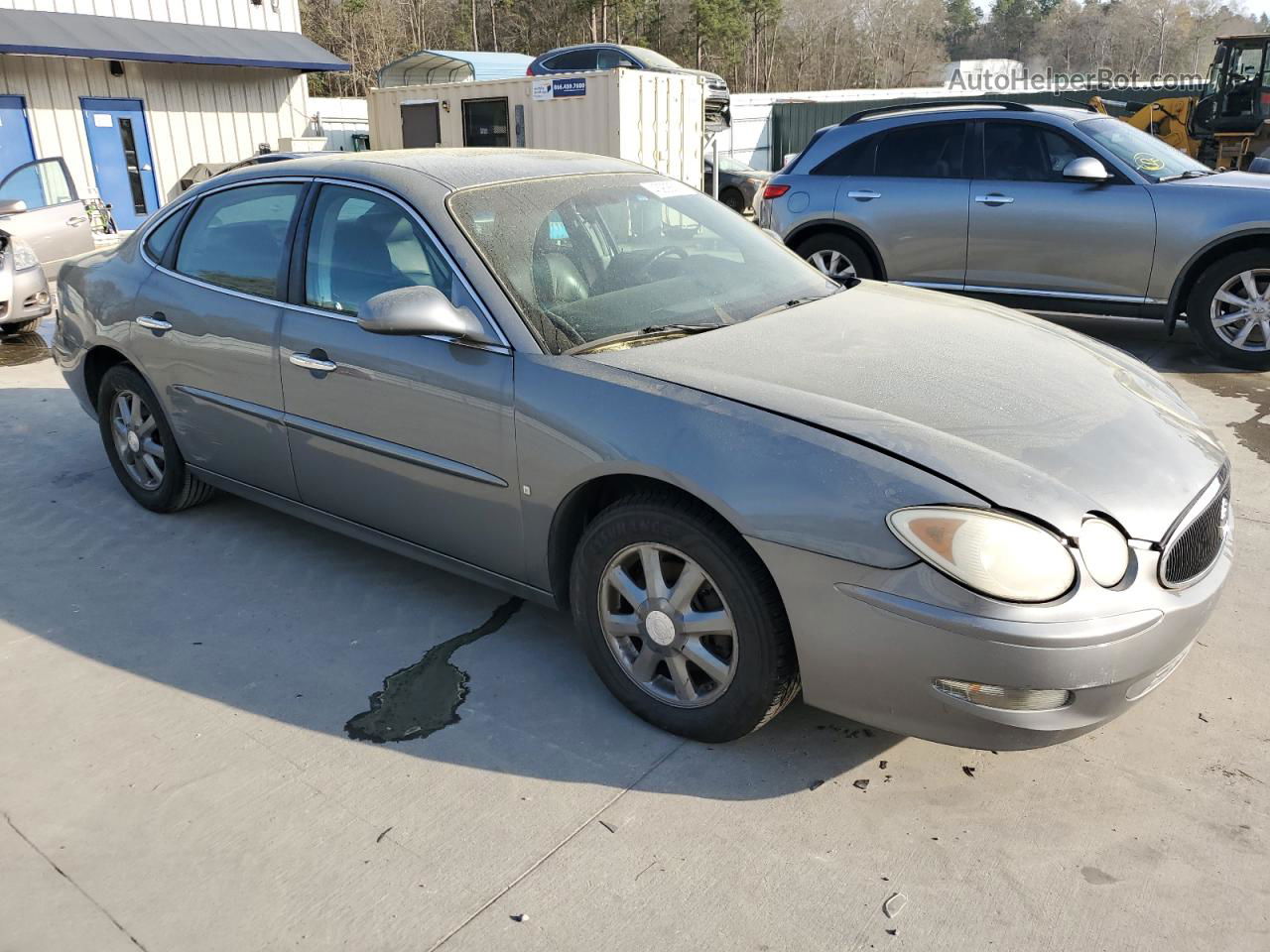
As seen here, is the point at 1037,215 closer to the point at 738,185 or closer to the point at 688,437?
the point at 688,437

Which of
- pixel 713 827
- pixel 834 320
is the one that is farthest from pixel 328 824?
pixel 834 320

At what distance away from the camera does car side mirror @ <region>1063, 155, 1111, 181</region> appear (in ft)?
22.7

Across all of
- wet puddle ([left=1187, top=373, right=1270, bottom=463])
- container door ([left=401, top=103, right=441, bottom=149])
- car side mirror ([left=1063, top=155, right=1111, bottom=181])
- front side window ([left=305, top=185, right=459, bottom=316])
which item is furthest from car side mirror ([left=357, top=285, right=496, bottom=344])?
container door ([left=401, top=103, right=441, bottom=149])

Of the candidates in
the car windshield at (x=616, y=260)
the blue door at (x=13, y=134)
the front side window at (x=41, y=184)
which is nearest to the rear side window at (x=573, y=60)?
the blue door at (x=13, y=134)

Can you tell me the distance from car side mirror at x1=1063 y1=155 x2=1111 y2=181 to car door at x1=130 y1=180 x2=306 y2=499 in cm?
536

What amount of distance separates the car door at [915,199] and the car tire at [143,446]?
532 centimetres

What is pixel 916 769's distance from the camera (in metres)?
2.88

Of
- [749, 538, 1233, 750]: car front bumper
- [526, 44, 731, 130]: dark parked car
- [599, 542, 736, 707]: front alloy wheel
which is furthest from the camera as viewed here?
[526, 44, 731, 130]: dark parked car

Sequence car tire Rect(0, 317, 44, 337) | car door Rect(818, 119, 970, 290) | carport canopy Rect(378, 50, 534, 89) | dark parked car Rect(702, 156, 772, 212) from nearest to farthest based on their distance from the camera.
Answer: car door Rect(818, 119, 970, 290), car tire Rect(0, 317, 44, 337), dark parked car Rect(702, 156, 772, 212), carport canopy Rect(378, 50, 534, 89)

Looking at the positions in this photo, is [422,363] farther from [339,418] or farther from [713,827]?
[713,827]

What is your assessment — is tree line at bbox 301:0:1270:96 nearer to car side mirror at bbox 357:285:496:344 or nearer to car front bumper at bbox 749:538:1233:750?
car side mirror at bbox 357:285:496:344

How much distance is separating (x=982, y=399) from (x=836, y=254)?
5.54 meters

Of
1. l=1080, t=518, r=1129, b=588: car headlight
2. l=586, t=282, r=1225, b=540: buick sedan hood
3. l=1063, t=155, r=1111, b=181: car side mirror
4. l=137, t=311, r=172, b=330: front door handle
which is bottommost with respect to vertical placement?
l=1080, t=518, r=1129, b=588: car headlight

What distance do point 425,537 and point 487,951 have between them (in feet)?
5.18
